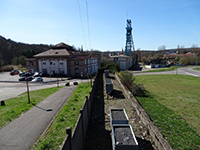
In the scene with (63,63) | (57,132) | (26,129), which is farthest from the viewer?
(63,63)

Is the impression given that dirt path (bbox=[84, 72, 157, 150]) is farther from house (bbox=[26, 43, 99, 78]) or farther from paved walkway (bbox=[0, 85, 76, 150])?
house (bbox=[26, 43, 99, 78])

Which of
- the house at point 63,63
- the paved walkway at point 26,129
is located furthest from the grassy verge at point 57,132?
the house at point 63,63

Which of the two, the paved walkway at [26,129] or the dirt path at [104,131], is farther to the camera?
the paved walkway at [26,129]

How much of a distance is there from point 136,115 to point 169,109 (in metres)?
4.03

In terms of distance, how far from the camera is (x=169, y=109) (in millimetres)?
11328

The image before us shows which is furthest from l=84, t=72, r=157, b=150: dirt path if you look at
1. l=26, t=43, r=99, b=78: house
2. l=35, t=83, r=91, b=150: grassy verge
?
l=26, t=43, r=99, b=78: house

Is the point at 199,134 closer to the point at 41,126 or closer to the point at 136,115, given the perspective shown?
the point at 136,115

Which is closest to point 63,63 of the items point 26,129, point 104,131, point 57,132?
point 26,129

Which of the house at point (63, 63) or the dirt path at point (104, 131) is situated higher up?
the house at point (63, 63)

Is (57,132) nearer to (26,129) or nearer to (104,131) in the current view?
(26,129)

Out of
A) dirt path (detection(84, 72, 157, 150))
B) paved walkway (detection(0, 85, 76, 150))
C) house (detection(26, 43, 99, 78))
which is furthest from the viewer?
house (detection(26, 43, 99, 78))

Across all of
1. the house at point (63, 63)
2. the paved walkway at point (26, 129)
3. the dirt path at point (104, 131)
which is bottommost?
the paved walkway at point (26, 129)

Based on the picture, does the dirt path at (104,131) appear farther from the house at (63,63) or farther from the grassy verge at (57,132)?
the house at (63,63)

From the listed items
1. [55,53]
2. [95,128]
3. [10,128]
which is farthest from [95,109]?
[55,53]
